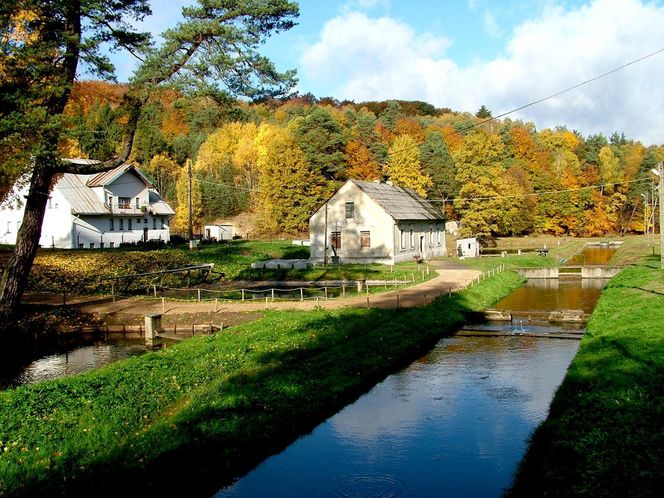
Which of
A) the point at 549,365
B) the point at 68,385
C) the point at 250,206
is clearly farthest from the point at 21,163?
the point at 250,206

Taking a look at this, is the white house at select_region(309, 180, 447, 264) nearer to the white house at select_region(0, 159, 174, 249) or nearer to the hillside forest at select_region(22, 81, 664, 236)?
the hillside forest at select_region(22, 81, 664, 236)

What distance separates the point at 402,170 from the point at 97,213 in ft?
141

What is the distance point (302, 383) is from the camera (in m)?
17.7

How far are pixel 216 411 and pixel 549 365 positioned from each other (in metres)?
12.3

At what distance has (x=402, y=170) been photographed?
89000mm

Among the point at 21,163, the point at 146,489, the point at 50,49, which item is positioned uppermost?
the point at 50,49

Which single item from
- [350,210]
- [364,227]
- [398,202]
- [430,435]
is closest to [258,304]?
[430,435]

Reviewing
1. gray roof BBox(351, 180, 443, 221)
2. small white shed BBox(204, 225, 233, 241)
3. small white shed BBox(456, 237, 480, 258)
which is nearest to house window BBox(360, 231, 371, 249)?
gray roof BBox(351, 180, 443, 221)

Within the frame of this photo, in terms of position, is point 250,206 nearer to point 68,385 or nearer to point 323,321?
point 323,321

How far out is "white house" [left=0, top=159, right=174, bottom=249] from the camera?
59719mm

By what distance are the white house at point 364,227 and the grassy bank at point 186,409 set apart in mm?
28717

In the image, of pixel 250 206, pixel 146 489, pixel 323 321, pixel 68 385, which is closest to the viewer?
pixel 146 489

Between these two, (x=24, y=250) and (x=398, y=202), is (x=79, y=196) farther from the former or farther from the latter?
(x=24, y=250)

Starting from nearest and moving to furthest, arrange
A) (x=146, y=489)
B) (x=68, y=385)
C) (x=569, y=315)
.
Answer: (x=146, y=489) < (x=68, y=385) < (x=569, y=315)
